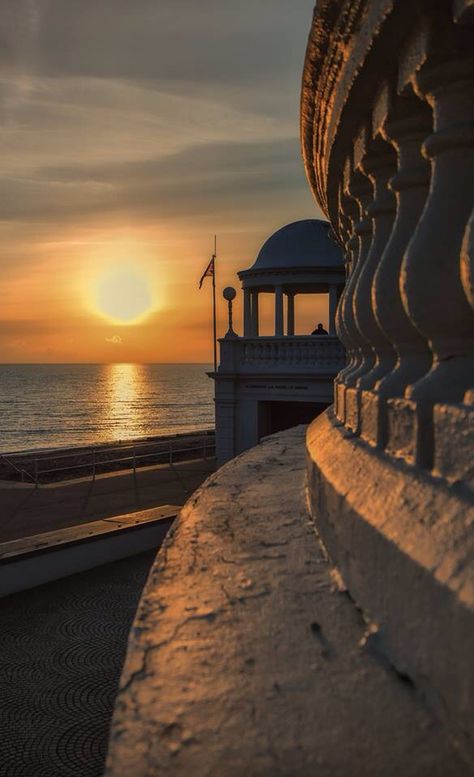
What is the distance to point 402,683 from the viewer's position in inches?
68.9

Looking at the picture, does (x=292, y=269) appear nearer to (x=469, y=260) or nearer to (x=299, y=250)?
(x=299, y=250)

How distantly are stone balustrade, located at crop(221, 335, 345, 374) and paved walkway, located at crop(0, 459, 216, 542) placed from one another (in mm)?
3530

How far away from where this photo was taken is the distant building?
64.7 ft

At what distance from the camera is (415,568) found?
1734 mm

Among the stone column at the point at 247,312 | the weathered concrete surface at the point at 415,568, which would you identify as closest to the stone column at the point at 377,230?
the weathered concrete surface at the point at 415,568

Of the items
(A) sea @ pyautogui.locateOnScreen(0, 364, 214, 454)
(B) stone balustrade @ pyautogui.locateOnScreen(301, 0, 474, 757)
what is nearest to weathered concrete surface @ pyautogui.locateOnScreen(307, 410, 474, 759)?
(B) stone balustrade @ pyautogui.locateOnScreen(301, 0, 474, 757)

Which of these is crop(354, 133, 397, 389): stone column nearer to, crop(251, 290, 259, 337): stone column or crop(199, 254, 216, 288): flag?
crop(251, 290, 259, 337): stone column

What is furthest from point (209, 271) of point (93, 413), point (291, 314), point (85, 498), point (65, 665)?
point (93, 413)

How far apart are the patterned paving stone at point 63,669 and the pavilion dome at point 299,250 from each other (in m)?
15.1

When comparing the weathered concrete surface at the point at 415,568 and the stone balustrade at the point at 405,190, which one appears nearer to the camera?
the weathered concrete surface at the point at 415,568

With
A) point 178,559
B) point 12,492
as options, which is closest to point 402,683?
point 178,559

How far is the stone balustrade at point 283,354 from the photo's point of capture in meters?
19.5

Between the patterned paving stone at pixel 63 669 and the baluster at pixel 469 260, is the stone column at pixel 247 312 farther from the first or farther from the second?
the baluster at pixel 469 260

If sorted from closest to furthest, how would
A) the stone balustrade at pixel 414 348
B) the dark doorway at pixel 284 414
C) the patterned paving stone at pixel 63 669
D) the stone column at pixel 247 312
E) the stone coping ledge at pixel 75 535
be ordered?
the stone balustrade at pixel 414 348, the patterned paving stone at pixel 63 669, the stone coping ledge at pixel 75 535, the dark doorway at pixel 284 414, the stone column at pixel 247 312
